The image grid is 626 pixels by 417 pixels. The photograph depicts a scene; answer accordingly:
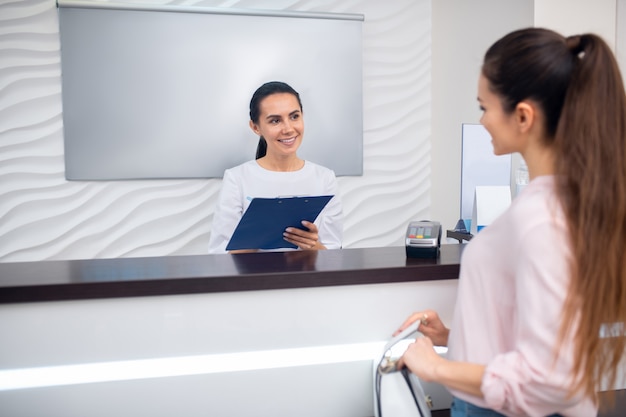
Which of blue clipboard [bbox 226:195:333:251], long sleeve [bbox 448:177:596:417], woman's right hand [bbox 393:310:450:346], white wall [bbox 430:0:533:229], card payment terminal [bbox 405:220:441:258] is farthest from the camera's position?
white wall [bbox 430:0:533:229]

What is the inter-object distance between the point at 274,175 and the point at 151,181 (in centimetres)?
113

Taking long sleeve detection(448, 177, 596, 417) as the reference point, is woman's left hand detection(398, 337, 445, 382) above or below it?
below

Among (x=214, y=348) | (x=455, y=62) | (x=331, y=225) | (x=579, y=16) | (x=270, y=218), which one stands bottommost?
(x=214, y=348)

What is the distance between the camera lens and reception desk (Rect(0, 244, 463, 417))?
4.26 ft

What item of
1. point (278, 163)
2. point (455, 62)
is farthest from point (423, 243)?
point (455, 62)

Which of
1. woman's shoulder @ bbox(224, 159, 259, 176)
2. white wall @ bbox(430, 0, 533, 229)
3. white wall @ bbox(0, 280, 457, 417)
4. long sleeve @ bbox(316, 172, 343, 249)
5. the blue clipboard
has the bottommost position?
white wall @ bbox(0, 280, 457, 417)

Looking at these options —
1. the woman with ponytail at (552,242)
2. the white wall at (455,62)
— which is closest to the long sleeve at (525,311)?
the woman with ponytail at (552,242)

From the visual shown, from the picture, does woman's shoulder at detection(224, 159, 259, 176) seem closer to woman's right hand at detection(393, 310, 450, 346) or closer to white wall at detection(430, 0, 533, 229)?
woman's right hand at detection(393, 310, 450, 346)

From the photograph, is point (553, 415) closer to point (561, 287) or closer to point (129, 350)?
point (561, 287)

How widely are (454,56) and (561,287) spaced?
350 centimetres

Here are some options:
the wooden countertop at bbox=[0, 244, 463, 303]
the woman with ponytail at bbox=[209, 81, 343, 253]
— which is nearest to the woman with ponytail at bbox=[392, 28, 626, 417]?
the wooden countertop at bbox=[0, 244, 463, 303]

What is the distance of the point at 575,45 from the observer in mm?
964

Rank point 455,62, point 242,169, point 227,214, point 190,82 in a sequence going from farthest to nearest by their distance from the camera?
point 455,62
point 190,82
point 242,169
point 227,214

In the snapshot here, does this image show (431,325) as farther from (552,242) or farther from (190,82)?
(190,82)
